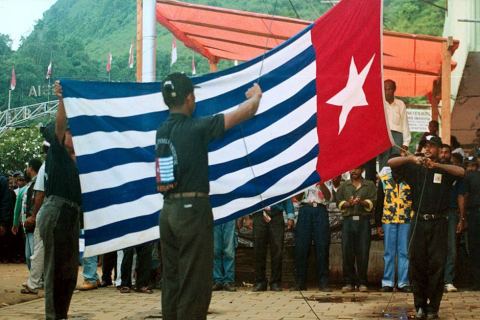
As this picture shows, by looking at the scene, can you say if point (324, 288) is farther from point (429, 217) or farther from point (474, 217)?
point (429, 217)

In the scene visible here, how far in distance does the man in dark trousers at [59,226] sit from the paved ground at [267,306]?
7.27 ft

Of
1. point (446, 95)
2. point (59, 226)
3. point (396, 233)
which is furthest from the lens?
point (446, 95)

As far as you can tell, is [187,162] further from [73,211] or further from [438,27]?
[438,27]

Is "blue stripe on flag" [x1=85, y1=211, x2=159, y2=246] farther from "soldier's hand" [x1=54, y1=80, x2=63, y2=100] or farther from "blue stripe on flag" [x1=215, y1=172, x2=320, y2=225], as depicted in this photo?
"soldier's hand" [x1=54, y1=80, x2=63, y2=100]

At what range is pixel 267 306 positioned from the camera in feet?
A: 40.7

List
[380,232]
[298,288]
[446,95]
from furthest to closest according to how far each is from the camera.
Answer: [446,95], [380,232], [298,288]

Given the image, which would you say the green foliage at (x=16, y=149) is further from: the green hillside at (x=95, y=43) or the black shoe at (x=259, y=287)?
the black shoe at (x=259, y=287)

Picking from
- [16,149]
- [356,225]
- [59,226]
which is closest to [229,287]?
[356,225]

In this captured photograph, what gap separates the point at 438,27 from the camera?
5856cm

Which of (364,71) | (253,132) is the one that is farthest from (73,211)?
(364,71)

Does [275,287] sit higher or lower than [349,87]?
lower

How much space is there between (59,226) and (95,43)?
3757 inches

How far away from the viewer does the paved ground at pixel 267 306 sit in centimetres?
1121

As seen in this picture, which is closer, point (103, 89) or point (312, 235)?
point (103, 89)
